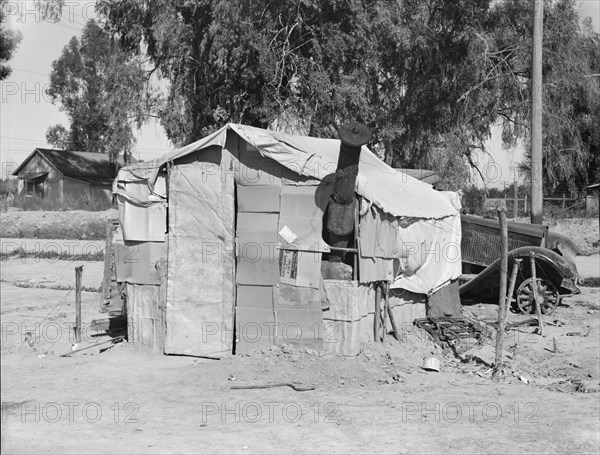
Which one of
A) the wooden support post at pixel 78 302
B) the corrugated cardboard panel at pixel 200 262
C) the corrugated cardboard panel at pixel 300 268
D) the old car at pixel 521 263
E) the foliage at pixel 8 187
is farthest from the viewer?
the foliage at pixel 8 187

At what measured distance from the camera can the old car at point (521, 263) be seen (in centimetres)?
1398

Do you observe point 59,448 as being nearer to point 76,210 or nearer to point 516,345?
point 516,345

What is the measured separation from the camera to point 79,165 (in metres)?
52.5

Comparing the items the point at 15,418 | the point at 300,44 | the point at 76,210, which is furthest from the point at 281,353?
the point at 76,210

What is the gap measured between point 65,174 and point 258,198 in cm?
4340

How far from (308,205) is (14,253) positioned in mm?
16622

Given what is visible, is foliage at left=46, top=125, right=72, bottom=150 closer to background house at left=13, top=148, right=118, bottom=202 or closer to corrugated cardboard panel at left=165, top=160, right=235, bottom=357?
background house at left=13, top=148, right=118, bottom=202

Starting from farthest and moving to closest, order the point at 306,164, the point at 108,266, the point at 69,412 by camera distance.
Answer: the point at 108,266 → the point at 306,164 → the point at 69,412

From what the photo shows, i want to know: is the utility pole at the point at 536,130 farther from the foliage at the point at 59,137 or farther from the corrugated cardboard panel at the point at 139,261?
the foliage at the point at 59,137

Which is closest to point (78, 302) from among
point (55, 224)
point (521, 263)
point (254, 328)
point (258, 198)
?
point (254, 328)

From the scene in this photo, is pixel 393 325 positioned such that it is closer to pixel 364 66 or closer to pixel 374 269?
pixel 374 269

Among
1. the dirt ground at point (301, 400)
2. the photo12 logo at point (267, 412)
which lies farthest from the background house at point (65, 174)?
the photo12 logo at point (267, 412)

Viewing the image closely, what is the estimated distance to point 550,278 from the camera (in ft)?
47.3

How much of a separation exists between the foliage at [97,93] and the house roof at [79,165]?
1588 millimetres
